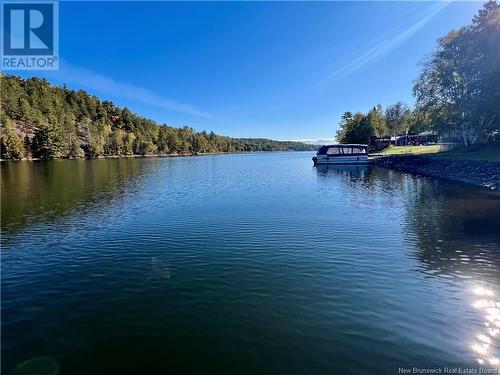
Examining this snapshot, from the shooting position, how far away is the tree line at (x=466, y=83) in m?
45.6

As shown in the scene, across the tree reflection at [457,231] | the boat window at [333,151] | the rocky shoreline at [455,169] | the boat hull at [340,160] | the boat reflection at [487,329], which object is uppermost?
the boat window at [333,151]

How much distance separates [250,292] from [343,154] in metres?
72.9

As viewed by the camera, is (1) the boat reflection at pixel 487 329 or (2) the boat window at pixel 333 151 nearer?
(1) the boat reflection at pixel 487 329

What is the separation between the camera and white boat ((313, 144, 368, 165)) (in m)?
76.2

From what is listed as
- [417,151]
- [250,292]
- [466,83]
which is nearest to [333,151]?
[417,151]

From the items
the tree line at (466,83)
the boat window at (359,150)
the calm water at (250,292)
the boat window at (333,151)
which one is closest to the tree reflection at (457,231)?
the calm water at (250,292)

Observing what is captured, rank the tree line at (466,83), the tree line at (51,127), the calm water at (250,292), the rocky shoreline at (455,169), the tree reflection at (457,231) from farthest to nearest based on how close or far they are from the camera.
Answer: the tree line at (51,127)
the tree line at (466,83)
the rocky shoreline at (455,169)
the tree reflection at (457,231)
the calm water at (250,292)

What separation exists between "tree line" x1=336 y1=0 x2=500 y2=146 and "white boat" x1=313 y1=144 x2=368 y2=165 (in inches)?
585

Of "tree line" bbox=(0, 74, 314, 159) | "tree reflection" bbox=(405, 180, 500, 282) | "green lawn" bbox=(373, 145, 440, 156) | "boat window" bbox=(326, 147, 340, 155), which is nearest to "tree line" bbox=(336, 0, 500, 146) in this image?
Answer: "green lawn" bbox=(373, 145, 440, 156)

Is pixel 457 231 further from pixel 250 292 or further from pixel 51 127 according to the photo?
pixel 51 127

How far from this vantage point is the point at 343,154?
3081 inches

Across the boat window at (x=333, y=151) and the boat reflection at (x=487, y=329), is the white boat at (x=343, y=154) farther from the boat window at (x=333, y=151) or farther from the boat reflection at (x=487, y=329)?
the boat reflection at (x=487, y=329)

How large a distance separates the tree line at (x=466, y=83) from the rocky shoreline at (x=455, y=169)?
826cm

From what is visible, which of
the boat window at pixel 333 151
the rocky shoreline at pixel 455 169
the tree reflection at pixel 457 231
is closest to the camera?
the tree reflection at pixel 457 231
